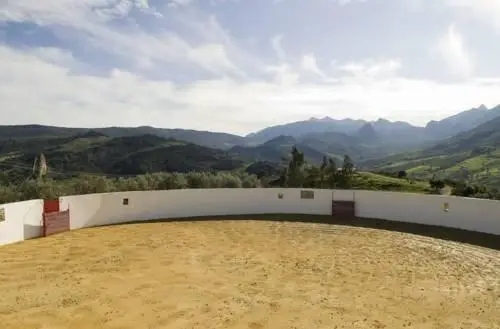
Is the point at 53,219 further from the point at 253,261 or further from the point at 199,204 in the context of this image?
the point at 253,261

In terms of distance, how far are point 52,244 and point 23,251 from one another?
1356mm

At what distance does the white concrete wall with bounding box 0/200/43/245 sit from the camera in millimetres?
17859

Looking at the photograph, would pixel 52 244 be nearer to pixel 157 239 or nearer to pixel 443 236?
pixel 157 239

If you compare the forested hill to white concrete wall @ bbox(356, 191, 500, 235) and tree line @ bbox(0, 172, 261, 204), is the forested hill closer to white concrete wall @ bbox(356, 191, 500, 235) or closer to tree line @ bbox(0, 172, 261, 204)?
tree line @ bbox(0, 172, 261, 204)

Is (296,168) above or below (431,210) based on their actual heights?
above

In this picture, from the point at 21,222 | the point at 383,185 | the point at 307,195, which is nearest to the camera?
the point at 21,222

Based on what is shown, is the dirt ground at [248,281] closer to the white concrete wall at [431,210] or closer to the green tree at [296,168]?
the white concrete wall at [431,210]

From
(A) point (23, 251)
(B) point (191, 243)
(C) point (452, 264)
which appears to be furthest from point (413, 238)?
(A) point (23, 251)

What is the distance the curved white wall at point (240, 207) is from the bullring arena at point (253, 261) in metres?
0.06

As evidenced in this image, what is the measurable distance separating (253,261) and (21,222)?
34.2 ft

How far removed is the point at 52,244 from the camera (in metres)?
17.8

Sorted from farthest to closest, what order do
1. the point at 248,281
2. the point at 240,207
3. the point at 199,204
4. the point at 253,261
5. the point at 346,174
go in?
the point at 346,174
the point at 240,207
the point at 199,204
the point at 253,261
the point at 248,281

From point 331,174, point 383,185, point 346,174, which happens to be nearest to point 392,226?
point 331,174

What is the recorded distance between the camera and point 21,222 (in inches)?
736
